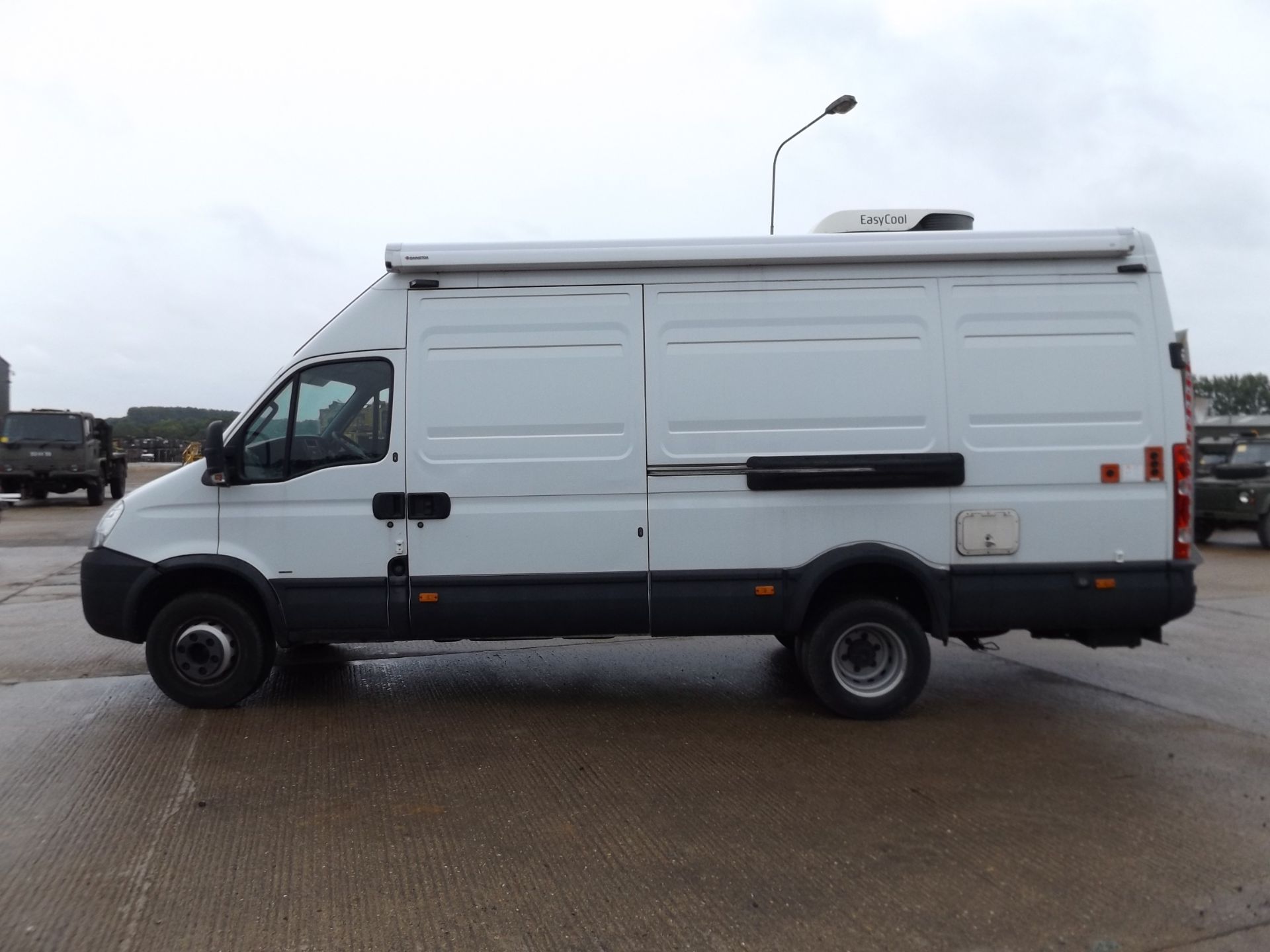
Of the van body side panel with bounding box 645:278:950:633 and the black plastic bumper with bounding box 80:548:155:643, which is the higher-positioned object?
the van body side panel with bounding box 645:278:950:633

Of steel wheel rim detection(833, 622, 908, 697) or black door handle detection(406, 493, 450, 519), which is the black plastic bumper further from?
steel wheel rim detection(833, 622, 908, 697)

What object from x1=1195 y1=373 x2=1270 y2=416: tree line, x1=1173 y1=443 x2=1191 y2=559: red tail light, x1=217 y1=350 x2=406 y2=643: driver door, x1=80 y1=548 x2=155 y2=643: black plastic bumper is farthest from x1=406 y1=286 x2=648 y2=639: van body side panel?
x1=1195 y1=373 x2=1270 y2=416: tree line

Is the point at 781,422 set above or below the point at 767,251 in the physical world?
below

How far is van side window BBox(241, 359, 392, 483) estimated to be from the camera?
6.23m

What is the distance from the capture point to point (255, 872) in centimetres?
414

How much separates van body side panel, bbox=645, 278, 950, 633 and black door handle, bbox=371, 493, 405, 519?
1.48m

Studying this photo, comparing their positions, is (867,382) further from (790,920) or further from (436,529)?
(790,920)

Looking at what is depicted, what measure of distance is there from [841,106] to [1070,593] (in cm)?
1325

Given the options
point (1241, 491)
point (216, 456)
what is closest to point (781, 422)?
point (216, 456)

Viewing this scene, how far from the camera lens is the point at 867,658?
634 cm

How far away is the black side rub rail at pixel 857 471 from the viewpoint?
6051mm

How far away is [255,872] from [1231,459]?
1640 centimetres

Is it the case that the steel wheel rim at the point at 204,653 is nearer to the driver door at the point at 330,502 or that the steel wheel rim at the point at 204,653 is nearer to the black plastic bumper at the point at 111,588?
the black plastic bumper at the point at 111,588

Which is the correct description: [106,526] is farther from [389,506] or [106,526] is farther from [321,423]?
[389,506]
